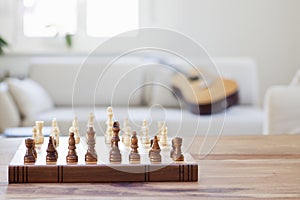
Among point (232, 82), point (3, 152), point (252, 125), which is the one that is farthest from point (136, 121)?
point (232, 82)

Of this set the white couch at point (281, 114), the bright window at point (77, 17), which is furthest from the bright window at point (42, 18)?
the white couch at point (281, 114)

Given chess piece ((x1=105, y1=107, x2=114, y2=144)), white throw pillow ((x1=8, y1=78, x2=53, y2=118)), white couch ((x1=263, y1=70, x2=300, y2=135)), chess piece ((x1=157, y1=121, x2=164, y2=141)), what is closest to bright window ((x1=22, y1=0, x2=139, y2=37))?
white throw pillow ((x1=8, y1=78, x2=53, y2=118))

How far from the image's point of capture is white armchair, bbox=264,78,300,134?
2361 millimetres

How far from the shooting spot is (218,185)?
1.06m

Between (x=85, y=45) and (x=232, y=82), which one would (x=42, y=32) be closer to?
(x=85, y=45)

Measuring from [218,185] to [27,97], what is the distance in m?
2.29

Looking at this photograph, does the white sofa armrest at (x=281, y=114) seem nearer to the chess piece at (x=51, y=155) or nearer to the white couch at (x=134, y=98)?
the white couch at (x=134, y=98)

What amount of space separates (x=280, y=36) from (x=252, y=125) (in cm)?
142

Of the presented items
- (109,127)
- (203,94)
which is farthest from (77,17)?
(109,127)

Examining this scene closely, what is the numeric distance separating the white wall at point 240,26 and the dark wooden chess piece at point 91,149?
9.94 ft

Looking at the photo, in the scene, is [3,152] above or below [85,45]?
below

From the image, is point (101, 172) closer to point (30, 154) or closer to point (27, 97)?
point (30, 154)

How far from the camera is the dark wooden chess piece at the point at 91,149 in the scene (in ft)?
3.64

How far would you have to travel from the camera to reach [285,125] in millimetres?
2363
